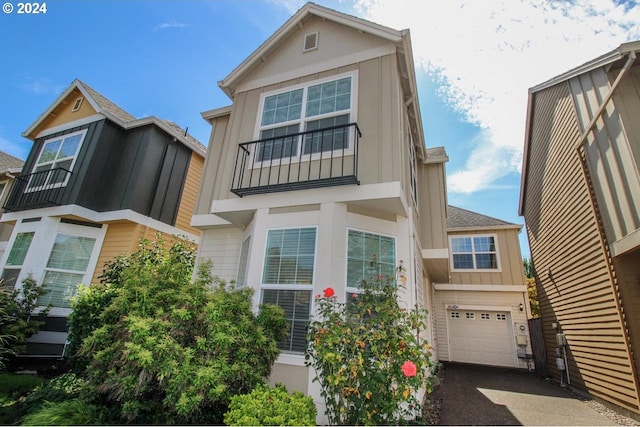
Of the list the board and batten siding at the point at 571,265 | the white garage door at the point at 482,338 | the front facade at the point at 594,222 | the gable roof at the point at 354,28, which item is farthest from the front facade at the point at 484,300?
the gable roof at the point at 354,28

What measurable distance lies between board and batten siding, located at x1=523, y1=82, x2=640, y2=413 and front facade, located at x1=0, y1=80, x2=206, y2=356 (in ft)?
39.6

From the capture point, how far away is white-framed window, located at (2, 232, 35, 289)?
8.64 metres

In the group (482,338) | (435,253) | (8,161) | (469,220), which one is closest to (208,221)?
(435,253)

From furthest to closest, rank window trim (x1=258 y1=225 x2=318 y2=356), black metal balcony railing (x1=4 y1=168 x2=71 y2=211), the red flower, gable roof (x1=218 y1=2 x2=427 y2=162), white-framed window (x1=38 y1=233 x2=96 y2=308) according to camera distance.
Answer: black metal balcony railing (x1=4 y1=168 x2=71 y2=211) → white-framed window (x1=38 y1=233 x2=96 y2=308) → gable roof (x1=218 y1=2 x2=427 y2=162) → window trim (x1=258 y1=225 x2=318 y2=356) → the red flower

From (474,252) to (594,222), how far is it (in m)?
7.96

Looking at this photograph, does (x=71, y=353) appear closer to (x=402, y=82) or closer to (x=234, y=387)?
(x=234, y=387)

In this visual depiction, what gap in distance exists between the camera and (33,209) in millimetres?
9188

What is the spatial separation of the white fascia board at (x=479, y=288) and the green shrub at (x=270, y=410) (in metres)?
12.4

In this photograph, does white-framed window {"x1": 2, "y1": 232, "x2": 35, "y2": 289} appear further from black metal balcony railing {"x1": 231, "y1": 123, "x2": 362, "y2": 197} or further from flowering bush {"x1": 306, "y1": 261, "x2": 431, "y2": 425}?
flowering bush {"x1": 306, "y1": 261, "x2": 431, "y2": 425}

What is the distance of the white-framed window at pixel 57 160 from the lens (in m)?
9.35

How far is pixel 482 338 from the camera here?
12781 millimetres

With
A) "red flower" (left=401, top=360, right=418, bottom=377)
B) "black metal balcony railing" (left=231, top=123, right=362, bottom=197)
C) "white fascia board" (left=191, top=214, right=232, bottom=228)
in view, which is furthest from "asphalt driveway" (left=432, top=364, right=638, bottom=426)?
"white fascia board" (left=191, top=214, right=232, bottom=228)

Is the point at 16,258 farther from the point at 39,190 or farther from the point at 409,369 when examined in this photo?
the point at 409,369

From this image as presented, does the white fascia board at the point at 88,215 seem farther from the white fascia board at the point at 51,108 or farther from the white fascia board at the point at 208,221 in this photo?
the white fascia board at the point at 208,221
